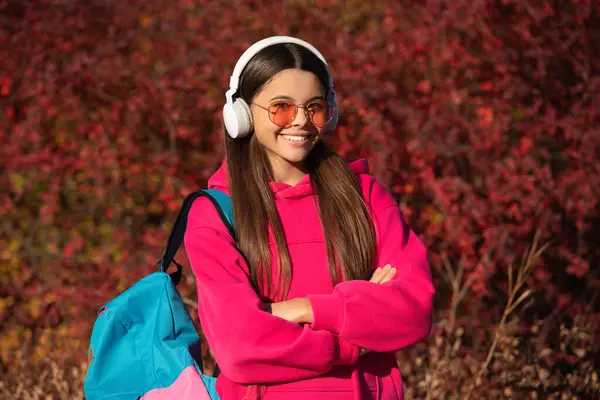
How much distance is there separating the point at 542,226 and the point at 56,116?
10.8 feet

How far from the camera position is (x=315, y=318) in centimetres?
232

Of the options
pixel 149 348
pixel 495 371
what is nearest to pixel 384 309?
pixel 149 348

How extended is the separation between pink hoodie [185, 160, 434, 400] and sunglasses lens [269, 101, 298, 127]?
20cm

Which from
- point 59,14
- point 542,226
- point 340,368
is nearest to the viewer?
point 340,368

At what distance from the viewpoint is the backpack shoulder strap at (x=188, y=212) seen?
8.20 ft

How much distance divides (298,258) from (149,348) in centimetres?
48

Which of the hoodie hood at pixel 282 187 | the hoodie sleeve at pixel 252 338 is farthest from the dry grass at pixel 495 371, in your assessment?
the hoodie sleeve at pixel 252 338

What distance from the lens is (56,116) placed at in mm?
6172

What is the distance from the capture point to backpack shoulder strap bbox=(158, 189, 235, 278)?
250 centimetres

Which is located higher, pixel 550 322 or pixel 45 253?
pixel 45 253

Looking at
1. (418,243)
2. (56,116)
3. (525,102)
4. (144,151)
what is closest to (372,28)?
(525,102)

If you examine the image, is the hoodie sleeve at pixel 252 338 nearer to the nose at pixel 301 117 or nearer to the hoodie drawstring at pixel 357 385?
the hoodie drawstring at pixel 357 385

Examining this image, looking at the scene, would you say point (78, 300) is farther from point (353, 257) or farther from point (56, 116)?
point (353, 257)

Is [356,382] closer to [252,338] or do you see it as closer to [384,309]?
[384,309]
